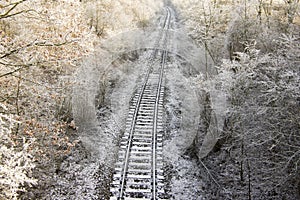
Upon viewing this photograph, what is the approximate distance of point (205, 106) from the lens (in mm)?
15984

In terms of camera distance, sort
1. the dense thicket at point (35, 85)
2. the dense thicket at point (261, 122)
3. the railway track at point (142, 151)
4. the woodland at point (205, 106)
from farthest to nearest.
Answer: the railway track at point (142, 151), the dense thicket at point (261, 122), the woodland at point (205, 106), the dense thicket at point (35, 85)

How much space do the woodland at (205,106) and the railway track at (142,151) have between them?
6.23 ft

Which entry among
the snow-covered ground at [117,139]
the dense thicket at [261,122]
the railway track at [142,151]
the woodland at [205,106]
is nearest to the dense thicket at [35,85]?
the woodland at [205,106]

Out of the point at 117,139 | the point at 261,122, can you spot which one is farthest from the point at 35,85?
the point at 261,122

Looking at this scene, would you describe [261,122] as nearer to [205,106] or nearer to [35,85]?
[205,106]

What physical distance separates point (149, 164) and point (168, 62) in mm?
16350

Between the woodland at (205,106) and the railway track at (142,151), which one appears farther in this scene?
the railway track at (142,151)

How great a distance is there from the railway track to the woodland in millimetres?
1900

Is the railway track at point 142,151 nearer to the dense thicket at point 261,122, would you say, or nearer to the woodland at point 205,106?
the woodland at point 205,106

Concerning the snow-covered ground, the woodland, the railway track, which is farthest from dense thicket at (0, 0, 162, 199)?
the railway track

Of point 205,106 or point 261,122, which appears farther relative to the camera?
point 205,106

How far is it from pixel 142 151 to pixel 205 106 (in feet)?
15.0

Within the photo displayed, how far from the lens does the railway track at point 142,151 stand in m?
11.2

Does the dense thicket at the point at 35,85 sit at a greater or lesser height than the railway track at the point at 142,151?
greater
